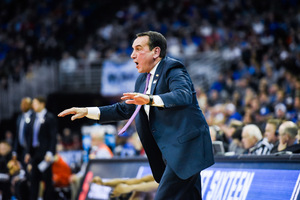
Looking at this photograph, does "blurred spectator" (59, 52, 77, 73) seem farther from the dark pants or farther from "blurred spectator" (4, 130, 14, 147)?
the dark pants

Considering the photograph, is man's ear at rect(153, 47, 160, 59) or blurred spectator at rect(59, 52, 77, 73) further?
blurred spectator at rect(59, 52, 77, 73)

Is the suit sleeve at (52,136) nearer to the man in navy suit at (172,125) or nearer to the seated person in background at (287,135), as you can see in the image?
the seated person in background at (287,135)

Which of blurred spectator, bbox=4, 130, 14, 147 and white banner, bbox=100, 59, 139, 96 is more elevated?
white banner, bbox=100, 59, 139, 96

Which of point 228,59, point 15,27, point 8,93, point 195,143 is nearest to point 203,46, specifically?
point 228,59

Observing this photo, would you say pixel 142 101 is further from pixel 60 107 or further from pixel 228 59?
pixel 60 107

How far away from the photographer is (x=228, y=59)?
17.1 metres

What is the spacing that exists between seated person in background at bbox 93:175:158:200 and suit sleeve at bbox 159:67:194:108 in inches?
128

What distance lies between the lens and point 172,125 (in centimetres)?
A: 392

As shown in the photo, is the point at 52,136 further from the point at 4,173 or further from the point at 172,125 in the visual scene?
the point at 172,125

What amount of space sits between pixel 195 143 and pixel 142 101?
2.05ft

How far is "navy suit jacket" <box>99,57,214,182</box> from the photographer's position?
3.79m

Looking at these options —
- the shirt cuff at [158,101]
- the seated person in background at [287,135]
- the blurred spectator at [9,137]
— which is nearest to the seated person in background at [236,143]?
the seated person in background at [287,135]

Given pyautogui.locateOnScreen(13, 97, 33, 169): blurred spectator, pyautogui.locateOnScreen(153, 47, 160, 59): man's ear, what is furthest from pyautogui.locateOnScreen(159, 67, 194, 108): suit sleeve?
pyautogui.locateOnScreen(13, 97, 33, 169): blurred spectator

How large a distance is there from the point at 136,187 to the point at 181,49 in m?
11.6
